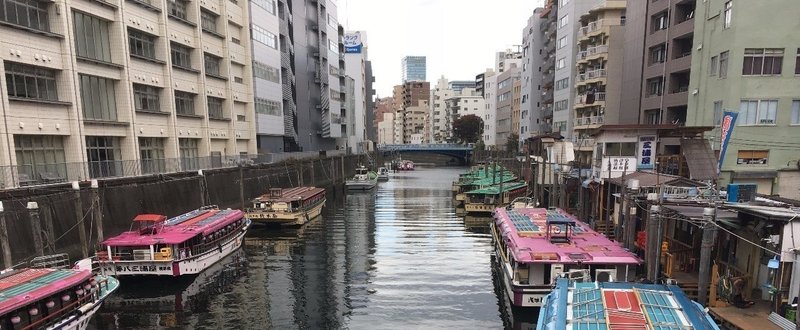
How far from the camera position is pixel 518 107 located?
110m

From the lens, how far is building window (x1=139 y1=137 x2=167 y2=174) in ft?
115

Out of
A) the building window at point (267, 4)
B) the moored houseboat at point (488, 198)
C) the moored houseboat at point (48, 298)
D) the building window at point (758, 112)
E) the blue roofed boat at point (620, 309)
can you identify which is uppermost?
the building window at point (267, 4)

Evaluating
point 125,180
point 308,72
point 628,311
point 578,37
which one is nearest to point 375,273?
point 628,311

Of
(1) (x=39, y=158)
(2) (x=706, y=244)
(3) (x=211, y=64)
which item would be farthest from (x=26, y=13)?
(2) (x=706, y=244)

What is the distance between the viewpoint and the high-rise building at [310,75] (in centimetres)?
7212

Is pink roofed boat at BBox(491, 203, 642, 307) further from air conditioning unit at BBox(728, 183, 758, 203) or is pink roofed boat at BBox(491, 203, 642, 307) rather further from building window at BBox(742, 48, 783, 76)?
building window at BBox(742, 48, 783, 76)

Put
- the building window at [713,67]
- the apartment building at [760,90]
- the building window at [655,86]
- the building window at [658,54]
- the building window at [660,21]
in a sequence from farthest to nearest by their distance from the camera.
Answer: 1. the building window at [655,86]
2. the building window at [658,54]
3. the building window at [660,21]
4. the building window at [713,67]
5. the apartment building at [760,90]

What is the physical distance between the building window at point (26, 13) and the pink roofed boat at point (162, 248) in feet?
52.5

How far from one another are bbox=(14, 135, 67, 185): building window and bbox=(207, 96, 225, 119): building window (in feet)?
63.1

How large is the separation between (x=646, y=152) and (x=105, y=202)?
123 feet

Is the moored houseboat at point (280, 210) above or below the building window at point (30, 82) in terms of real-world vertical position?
below

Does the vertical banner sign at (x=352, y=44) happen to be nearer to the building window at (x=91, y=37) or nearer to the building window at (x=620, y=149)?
the building window at (x=91, y=37)

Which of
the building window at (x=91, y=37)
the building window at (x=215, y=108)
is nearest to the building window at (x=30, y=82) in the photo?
the building window at (x=91, y=37)

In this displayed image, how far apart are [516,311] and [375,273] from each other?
10065 millimetres
